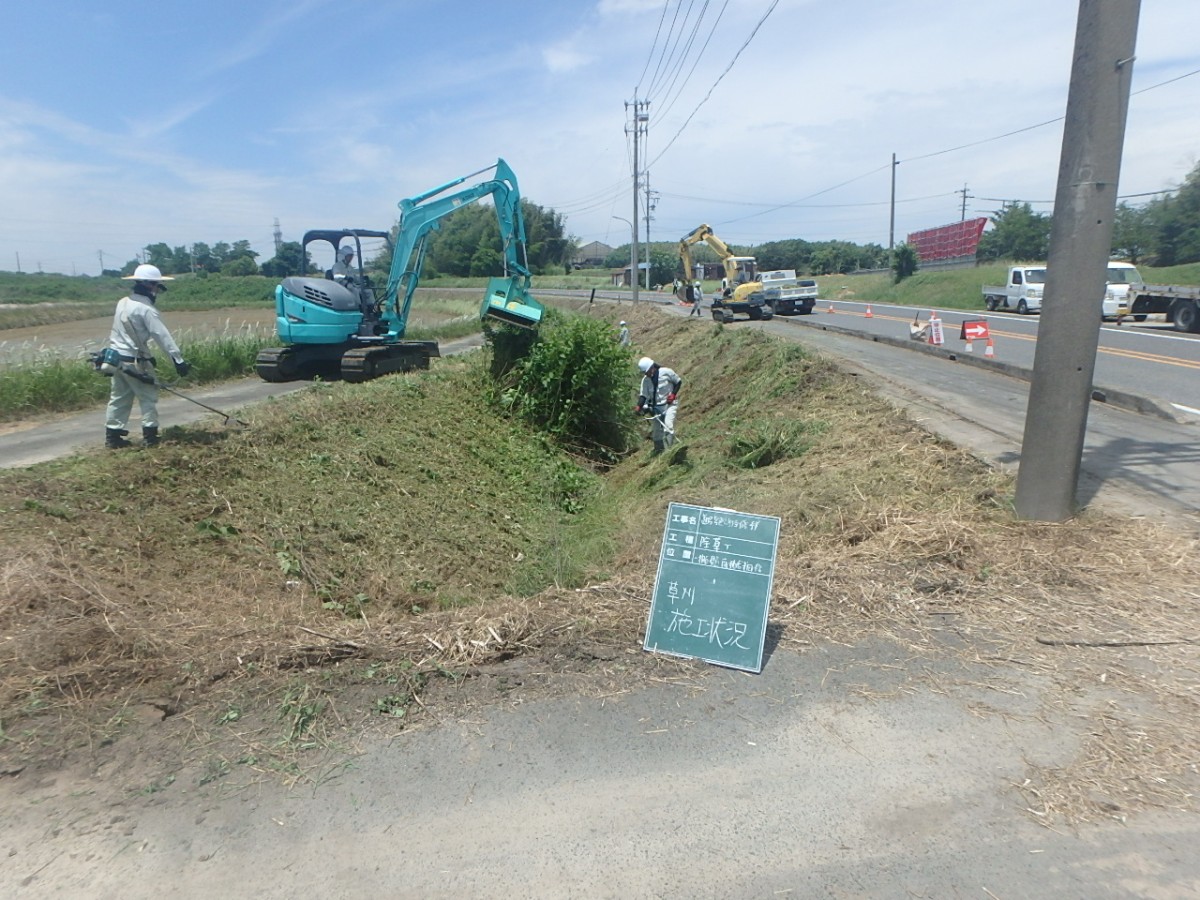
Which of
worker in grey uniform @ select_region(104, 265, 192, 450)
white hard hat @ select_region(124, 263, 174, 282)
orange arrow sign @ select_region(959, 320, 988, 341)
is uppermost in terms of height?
white hard hat @ select_region(124, 263, 174, 282)

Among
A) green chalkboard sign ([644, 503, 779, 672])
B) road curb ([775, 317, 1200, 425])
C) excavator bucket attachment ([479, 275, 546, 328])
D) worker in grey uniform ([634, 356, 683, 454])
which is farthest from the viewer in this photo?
excavator bucket attachment ([479, 275, 546, 328])

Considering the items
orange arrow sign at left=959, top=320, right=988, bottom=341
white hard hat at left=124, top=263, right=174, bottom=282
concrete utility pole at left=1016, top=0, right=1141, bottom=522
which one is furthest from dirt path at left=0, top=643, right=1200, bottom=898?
orange arrow sign at left=959, top=320, right=988, bottom=341

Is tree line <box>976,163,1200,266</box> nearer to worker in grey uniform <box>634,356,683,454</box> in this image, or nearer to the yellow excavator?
the yellow excavator

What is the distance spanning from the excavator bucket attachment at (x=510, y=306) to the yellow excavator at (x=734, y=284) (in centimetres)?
1798

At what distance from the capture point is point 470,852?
307 centimetres

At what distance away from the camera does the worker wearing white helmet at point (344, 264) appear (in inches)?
628

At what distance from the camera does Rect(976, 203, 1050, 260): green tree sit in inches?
2478

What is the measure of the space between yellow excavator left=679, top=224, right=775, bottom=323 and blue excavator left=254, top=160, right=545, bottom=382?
17.4 m

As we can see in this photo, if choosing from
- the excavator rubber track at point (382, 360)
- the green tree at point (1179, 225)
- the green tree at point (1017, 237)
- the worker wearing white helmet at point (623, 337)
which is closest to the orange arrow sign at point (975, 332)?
the worker wearing white helmet at point (623, 337)

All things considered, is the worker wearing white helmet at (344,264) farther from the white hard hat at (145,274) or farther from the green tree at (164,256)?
the green tree at (164,256)

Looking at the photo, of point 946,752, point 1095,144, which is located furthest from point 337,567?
point 1095,144

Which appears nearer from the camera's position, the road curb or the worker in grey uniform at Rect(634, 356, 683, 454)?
the road curb

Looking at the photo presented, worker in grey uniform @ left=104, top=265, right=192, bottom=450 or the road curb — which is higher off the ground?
worker in grey uniform @ left=104, top=265, right=192, bottom=450

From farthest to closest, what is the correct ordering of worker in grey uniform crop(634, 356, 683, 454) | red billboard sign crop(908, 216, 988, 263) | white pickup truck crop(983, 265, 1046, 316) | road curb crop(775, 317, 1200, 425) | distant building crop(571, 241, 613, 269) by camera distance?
distant building crop(571, 241, 613, 269) → red billboard sign crop(908, 216, 988, 263) → white pickup truck crop(983, 265, 1046, 316) → worker in grey uniform crop(634, 356, 683, 454) → road curb crop(775, 317, 1200, 425)
